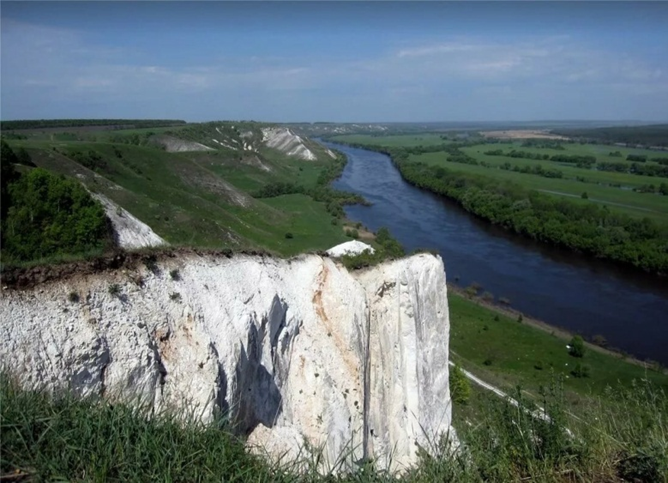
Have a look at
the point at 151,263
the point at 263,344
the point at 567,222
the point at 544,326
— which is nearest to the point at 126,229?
the point at 151,263

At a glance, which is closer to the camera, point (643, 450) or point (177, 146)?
point (643, 450)

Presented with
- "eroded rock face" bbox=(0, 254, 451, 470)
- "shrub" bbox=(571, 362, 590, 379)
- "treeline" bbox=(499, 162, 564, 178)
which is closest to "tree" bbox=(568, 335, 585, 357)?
"shrub" bbox=(571, 362, 590, 379)

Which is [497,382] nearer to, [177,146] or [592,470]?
[592,470]

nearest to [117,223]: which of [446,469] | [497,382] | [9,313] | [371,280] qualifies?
[371,280]

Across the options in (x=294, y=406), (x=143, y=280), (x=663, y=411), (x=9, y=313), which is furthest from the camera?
(x=294, y=406)

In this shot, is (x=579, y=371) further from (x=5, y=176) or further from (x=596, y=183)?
(x=596, y=183)
